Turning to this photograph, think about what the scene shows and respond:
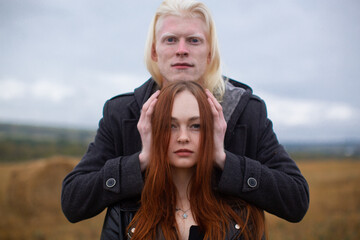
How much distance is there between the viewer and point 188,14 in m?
2.74

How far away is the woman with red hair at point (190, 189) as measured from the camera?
2354 mm

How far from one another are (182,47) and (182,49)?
0.02 m

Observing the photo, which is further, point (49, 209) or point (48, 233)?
point (49, 209)

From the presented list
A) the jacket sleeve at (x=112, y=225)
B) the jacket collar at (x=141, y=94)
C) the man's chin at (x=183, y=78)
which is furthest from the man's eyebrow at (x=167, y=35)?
the jacket sleeve at (x=112, y=225)

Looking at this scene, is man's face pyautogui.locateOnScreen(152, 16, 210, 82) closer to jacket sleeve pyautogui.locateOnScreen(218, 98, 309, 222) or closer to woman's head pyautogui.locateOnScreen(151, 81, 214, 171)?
woman's head pyautogui.locateOnScreen(151, 81, 214, 171)

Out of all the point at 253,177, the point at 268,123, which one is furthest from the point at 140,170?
the point at 268,123

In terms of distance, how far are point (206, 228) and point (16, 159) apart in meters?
19.9

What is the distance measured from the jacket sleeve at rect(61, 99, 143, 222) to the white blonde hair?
900 mm

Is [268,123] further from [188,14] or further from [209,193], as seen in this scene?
[188,14]

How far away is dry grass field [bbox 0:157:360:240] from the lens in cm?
851

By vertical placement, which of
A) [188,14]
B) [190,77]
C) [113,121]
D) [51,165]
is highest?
[188,14]

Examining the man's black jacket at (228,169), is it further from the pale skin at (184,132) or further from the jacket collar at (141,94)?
the pale skin at (184,132)

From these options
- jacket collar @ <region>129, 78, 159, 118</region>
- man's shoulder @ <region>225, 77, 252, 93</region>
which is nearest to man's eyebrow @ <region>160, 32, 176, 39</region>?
jacket collar @ <region>129, 78, 159, 118</region>

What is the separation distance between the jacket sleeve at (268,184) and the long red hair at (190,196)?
111 millimetres
